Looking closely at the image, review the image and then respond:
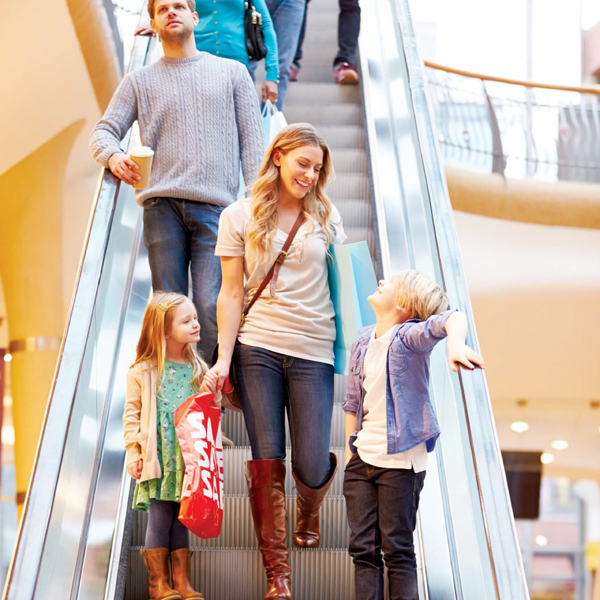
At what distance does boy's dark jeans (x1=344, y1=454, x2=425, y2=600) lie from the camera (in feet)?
8.73

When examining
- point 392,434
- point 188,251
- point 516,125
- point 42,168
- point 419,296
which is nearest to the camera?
point 392,434

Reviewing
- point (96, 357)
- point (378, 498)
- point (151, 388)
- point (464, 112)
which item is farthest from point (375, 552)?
point (464, 112)

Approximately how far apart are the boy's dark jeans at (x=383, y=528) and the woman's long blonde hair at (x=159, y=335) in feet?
2.70

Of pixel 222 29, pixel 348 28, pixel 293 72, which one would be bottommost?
pixel 222 29

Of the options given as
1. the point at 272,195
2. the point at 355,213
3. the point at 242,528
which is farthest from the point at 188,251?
the point at 355,213

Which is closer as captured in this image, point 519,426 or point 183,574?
point 183,574

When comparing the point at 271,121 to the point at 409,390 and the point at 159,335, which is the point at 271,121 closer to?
the point at 159,335

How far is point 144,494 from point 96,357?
2.12 feet

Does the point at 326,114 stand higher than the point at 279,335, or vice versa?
the point at 326,114

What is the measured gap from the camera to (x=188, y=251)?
3768 millimetres

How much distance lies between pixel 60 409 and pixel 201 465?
541mm

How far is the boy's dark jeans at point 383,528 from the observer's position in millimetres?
2661

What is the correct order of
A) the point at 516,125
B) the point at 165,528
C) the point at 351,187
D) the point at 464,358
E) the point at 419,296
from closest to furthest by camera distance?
the point at 464,358 → the point at 419,296 → the point at 165,528 → the point at 351,187 → the point at 516,125

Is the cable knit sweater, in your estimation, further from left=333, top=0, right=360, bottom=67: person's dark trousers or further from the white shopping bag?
left=333, top=0, right=360, bottom=67: person's dark trousers
